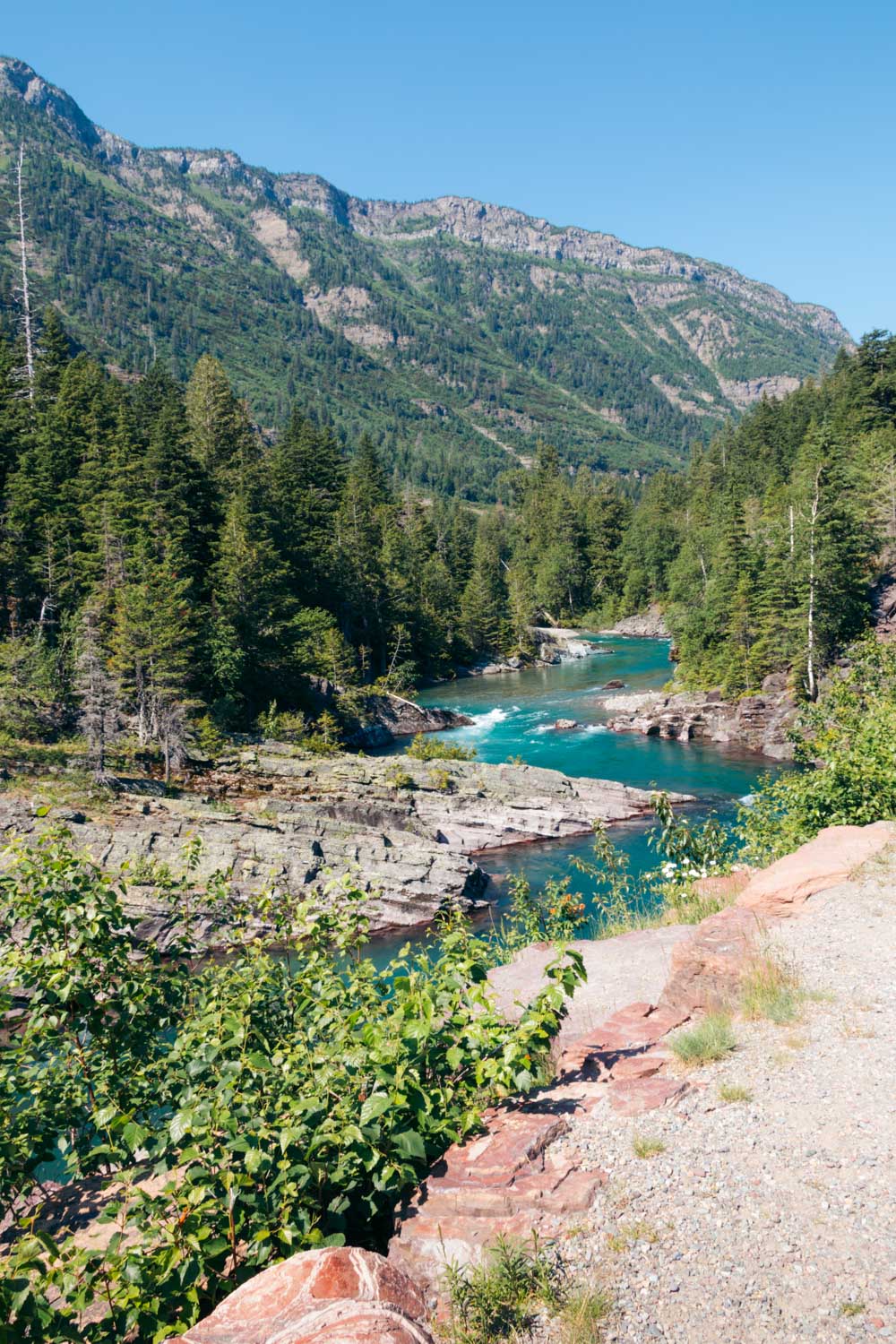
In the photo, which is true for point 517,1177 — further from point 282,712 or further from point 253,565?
point 253,565

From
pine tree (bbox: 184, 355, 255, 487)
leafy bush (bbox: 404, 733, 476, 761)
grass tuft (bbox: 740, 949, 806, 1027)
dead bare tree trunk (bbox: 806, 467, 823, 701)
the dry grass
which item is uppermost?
pine tree (bbox: 184, 355, 255, 487)

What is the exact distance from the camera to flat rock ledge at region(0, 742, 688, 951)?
79.0 feet

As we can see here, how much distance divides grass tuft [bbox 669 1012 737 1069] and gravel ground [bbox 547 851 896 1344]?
92 mm

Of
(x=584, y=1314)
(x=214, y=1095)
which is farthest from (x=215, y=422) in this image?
(x=584, y=1314)

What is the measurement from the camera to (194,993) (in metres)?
8.11

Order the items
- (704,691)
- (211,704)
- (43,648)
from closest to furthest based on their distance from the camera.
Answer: (43,648) → (211,704) → (704,691)

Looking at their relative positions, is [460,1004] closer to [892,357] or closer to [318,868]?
[318,868]

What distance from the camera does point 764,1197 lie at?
16.2ft

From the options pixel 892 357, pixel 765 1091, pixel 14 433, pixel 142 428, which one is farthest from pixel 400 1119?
pixel 892 357

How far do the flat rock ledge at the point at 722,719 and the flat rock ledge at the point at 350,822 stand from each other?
40.5 feet

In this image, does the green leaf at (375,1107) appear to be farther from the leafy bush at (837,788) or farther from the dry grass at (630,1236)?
the leafy bush at (837,788)

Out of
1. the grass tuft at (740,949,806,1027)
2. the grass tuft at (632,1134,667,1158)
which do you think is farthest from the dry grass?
the grass tuft at (740,949,806,1027)

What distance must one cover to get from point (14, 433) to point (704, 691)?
154 ft

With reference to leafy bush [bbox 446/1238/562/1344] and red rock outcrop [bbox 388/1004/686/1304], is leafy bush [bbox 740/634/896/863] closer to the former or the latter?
red rock outcrop [bbox 388/1004/686/1304]
